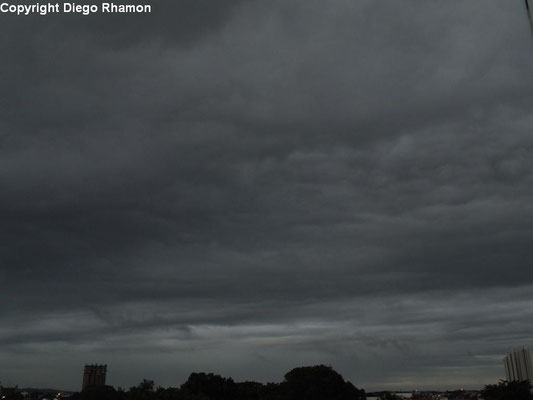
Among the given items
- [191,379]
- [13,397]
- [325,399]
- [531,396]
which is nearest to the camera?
[531,396]

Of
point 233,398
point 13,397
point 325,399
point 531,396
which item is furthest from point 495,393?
point 13,397

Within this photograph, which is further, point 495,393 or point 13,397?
point 13,397

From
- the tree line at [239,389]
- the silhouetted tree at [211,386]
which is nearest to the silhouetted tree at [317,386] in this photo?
the tree line at [239,389]

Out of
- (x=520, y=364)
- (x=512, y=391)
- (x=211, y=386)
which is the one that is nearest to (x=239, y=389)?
(x=211, y=386)

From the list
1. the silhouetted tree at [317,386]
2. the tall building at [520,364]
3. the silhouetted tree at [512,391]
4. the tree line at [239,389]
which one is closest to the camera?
the silhouetted tree at [512,391]

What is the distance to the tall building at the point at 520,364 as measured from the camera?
169 meters

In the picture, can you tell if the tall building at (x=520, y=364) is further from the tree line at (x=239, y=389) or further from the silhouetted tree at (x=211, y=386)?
the silhouetted tree at (x=211, y=386)

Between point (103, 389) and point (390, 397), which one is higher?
point (103, 389)

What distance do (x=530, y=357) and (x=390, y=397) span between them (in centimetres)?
4568

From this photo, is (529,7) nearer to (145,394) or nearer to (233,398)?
(145,394)

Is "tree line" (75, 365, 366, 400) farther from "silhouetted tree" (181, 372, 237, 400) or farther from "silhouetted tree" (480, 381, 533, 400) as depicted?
"silhouetted tree" (480, 381, 533, 400)

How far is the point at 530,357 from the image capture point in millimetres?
169500

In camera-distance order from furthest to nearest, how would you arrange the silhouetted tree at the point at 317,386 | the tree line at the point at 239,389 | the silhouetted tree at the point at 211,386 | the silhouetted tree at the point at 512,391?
the silhouetted tree at the point at 211,386 → the silhouetted tree at the point at 317,386 → the tree line at the point at 239,389 → the silhouetted tree at the point at 512,391

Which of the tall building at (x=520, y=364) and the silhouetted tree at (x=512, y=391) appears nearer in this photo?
the silhouetted tree at (x=512, y=391)
